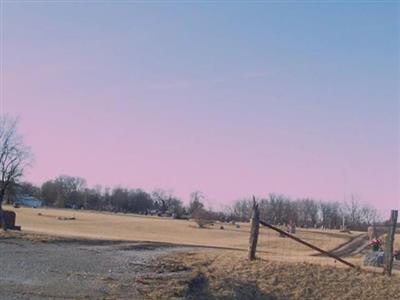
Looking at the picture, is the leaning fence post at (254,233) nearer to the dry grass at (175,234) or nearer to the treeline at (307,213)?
the dry grass at (175,234)

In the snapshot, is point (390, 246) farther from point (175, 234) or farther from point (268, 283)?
point (175, 234)

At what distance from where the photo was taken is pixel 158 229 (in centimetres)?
7875

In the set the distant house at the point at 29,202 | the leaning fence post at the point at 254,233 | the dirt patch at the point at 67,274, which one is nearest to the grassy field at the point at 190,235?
the leaning fence post at the point at 254,233

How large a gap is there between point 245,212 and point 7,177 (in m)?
109

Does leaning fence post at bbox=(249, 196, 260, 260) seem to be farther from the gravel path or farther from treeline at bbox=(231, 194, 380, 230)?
treeline at bbox=(231, 194, 380, 230)

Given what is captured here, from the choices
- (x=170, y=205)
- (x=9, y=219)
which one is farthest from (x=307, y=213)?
(x=9, y=219)

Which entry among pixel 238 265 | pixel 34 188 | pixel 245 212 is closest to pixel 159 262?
pixel 238 265

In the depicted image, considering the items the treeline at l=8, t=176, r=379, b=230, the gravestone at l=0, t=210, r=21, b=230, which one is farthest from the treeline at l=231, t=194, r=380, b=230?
the gravestone at l=0, t=210, r=21, b=230

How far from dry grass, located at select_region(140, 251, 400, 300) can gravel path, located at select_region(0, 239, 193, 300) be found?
2.99 feet

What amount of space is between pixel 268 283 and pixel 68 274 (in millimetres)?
6046

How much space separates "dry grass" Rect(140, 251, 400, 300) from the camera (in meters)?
17.5

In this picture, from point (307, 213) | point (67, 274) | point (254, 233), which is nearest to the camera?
point (67, 274)

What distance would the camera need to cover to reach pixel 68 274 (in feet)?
64.2

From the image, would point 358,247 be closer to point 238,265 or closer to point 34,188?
point 238,265
